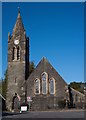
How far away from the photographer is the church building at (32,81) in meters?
51.7

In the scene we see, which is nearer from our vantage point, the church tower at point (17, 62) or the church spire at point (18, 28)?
the church tower at point (17, 62)

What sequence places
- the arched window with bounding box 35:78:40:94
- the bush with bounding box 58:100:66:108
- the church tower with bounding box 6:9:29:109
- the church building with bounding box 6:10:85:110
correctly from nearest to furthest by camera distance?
the bush with bounding box 58:100:66:108 < the church building with bounding box 6:10:85:110 < the arched window with bounding box 35:78:40:94 < the church tower with bounding box 6:9:29:109

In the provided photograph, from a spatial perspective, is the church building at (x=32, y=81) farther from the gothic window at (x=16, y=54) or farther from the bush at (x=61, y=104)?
the bush at (x=61, y=104)

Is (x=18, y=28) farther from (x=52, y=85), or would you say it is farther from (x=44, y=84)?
(x=52, y=85)

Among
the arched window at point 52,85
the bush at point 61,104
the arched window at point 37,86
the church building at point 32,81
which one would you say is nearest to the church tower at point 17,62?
the church building at point 32,81

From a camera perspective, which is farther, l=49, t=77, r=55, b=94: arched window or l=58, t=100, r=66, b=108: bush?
l=49, t=77, r=55, b=94: arched window

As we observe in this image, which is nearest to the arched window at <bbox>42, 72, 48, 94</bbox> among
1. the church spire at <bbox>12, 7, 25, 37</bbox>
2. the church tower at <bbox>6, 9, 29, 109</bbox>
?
Result: the church tower at <bbox>6, 9, 29, 109</bbox>

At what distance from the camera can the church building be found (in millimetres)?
51719

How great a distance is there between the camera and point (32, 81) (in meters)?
52.5

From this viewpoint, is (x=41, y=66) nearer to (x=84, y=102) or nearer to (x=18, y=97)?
(x=18, y=97)

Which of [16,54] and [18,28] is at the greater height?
[18,28]

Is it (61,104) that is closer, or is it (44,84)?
(61,104)

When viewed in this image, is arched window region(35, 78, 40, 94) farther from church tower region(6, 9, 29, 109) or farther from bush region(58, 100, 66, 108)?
bush region(58, 100, 66, 108)

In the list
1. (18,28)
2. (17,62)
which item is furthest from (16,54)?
(18,28)
